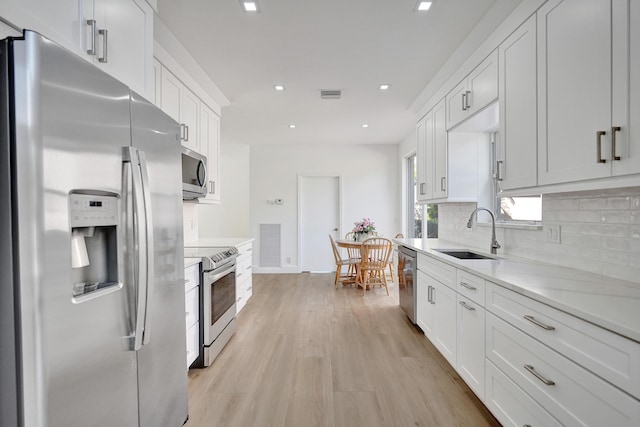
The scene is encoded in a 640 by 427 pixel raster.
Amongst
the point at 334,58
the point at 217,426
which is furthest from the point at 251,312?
the point at 334,58

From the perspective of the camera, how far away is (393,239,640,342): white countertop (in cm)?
104

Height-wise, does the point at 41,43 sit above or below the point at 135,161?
above

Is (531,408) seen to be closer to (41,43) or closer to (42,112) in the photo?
(42,112)

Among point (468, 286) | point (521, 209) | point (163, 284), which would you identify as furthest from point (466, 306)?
point (163, 284)

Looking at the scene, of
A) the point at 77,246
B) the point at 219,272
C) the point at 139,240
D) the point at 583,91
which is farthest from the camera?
the point at 219,272

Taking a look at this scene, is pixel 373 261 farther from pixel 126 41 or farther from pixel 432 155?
pixel 126 41

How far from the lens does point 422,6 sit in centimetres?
215

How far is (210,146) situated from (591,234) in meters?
3.49

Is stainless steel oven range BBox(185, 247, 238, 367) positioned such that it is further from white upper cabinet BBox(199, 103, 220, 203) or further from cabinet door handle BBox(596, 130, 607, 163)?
cabinet door handle BBox(596, 130, 607, 163)

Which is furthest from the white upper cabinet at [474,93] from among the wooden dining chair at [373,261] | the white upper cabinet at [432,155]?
the wooden dining chair at [373,261]

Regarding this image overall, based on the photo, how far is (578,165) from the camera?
1.53m

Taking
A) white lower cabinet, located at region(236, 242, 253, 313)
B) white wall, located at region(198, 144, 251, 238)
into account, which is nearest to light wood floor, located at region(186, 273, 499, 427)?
white lower cabinet, located at region(236, 242, 253, 313)

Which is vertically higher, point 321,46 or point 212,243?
point 321,46

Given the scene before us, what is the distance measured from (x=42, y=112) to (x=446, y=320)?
2.61 metres
